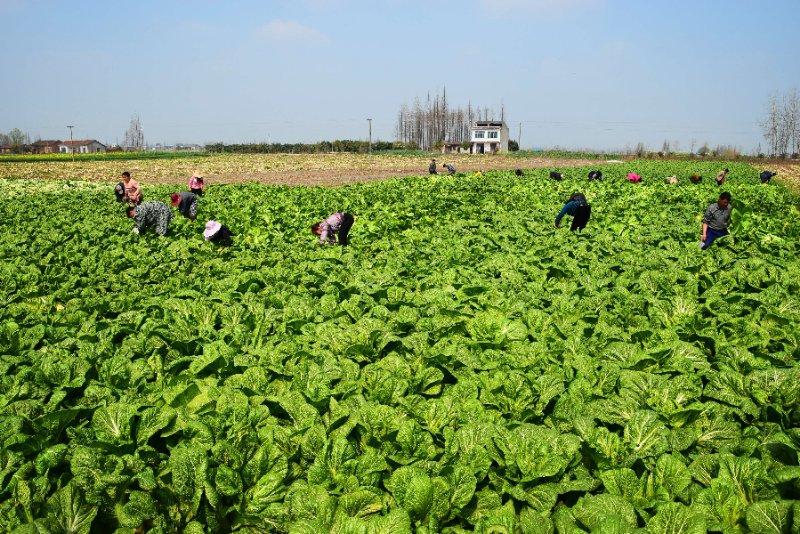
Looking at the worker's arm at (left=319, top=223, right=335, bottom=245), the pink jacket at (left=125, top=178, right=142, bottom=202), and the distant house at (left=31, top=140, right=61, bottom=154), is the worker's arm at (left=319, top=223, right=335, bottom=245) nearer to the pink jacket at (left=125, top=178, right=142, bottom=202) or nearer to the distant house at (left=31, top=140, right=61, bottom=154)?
the pink jacket at (left=125, top=178, right=142, bottom=202)

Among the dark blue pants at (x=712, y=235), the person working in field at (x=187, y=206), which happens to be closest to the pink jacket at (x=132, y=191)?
the person working in field at (x=187, y=206)

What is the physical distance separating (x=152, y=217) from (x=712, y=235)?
44.6 ft

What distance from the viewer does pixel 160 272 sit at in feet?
30.9

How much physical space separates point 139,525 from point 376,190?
2175cm

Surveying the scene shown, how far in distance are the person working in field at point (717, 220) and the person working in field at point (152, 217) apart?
42.1 feet

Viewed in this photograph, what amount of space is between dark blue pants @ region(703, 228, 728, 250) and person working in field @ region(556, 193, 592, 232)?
273 centimetres

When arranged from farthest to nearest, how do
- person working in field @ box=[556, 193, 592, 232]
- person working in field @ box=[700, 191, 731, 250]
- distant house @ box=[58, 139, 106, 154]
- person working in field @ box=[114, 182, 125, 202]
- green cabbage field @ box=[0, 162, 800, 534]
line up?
distant house @ box=[58, 139, 106, 154] → person working in field @ box=[114, 182, 125, 202] → person working in field @ box=[556, 193, 592, 232] → person working in field @ box=[700, 191, 731, 250] → green cabbage field @ box=[0, 162, 800, 534]

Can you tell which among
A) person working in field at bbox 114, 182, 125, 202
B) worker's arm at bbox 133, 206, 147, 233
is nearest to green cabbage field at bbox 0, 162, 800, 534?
worker's arm at bbox 133, 206, 147, 233

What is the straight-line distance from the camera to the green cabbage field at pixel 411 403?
2811mm

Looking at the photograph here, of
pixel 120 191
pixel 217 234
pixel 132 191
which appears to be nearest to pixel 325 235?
pixel 217 234

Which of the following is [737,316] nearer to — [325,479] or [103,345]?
[325,479]

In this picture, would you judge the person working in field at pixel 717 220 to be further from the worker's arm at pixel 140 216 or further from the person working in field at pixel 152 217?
the worker's arm at pixel 140 216

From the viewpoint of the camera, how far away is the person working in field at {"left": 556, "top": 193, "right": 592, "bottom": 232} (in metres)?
13.0

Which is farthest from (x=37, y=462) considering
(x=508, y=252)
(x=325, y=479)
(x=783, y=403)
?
(x=508, y=252)
